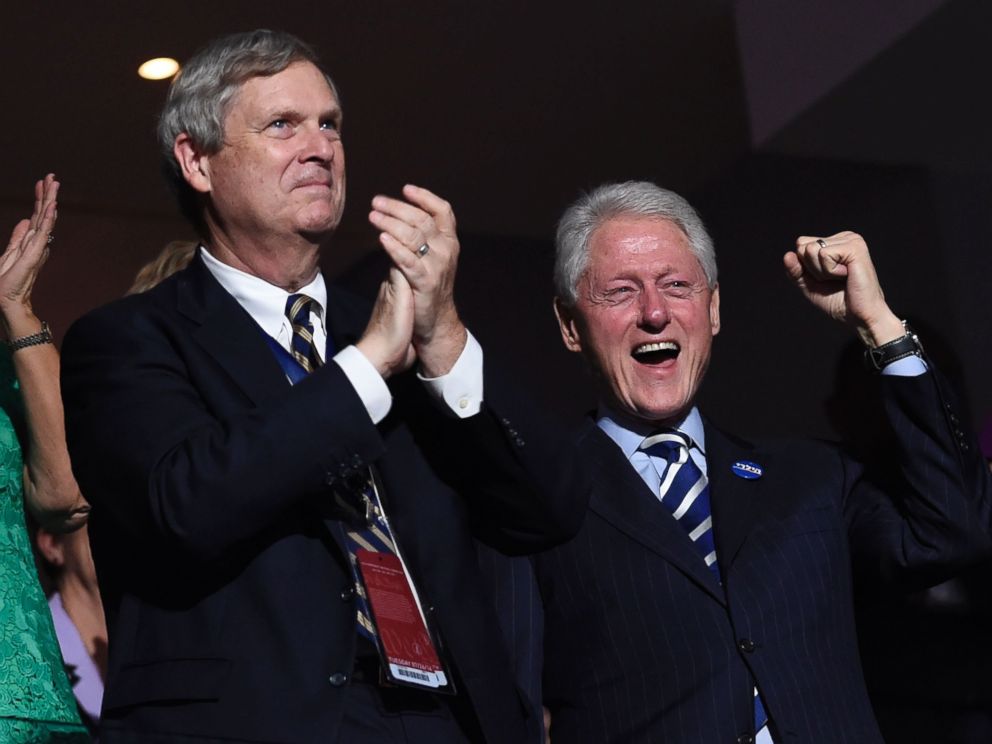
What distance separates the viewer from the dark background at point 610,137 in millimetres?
4164

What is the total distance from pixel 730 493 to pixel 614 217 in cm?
60

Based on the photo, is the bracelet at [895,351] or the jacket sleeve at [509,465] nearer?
the jacket sleeve at [509,465]

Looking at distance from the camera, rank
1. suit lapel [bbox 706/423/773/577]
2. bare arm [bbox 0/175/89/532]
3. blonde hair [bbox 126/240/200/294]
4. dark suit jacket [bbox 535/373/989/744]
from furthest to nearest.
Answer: blonde hair [bbox 126/240/200/294] → bare arm [bbox 0/175/89/532] → suit lapel [bbox 706/423/773/577] → dark suit jacket [bbox 535/373/989/744]

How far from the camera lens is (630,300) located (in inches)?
118

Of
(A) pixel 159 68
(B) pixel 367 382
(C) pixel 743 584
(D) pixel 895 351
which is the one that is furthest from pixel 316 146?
(A) pixel 159 68

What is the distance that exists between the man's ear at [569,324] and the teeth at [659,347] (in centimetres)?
17

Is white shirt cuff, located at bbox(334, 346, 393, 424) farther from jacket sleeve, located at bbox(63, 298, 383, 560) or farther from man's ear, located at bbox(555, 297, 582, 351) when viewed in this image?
man's ear, located at bbox(555, 297, 582, 351)

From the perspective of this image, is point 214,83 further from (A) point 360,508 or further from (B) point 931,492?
(B) point 931,492

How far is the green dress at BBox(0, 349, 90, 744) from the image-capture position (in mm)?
2293

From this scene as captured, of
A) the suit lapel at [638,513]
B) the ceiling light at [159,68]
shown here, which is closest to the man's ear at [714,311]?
the suit lapel at [638,513]

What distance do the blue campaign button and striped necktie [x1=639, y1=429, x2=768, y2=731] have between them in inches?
2.3

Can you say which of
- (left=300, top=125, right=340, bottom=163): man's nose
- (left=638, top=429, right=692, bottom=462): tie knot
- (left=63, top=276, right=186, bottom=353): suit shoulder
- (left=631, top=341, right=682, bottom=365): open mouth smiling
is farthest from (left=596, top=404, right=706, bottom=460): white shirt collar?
(left=63, top=276, right=186, bottom=353): suit shoulder

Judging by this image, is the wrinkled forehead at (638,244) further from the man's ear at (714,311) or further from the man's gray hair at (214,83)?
the man's gray hair at (214,83)

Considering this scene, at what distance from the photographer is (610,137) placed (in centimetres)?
465
